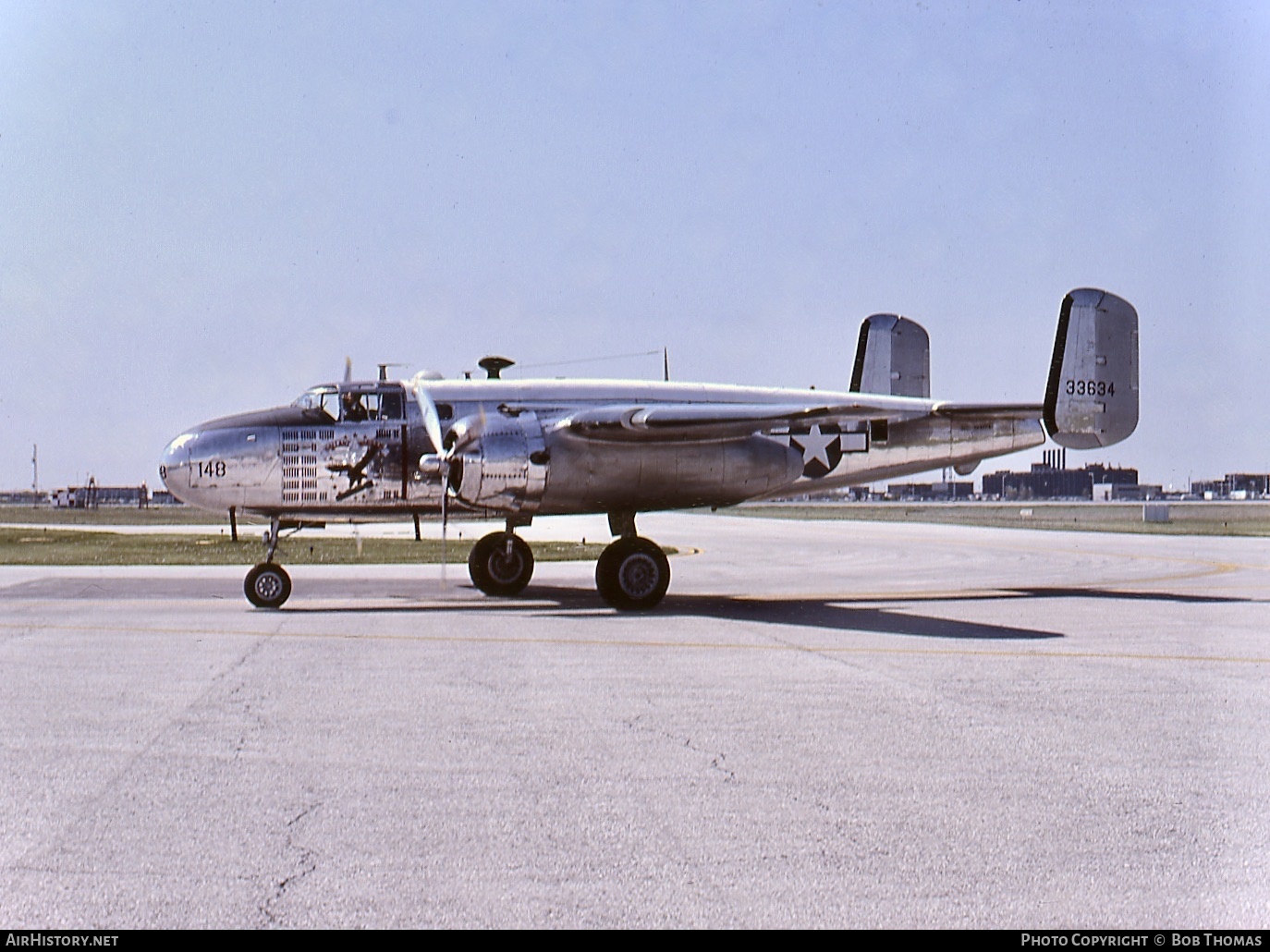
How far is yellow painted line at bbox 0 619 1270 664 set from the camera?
12133 millimetres

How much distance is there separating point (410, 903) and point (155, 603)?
51.2ft

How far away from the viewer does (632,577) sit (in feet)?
58.4

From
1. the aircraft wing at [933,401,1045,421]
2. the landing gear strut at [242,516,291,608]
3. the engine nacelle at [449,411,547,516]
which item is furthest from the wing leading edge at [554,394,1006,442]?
the landing gear strut at [242,516,291,608]

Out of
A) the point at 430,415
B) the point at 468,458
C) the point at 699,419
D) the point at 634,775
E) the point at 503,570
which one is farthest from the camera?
the point at 503,570

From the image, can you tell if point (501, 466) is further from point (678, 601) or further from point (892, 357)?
point (892, 357)

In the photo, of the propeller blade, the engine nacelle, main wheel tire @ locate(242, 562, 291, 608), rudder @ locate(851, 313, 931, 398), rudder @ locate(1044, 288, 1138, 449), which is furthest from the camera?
rudder @ locate(851, 313, 931, 398)

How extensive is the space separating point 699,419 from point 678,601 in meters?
4.03

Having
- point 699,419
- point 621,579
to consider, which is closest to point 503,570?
point 621,579

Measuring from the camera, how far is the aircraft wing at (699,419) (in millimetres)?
16156

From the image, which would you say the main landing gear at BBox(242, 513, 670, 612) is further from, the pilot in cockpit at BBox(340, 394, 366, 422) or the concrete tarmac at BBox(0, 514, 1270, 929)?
the pilot in cockpit at BBox(340, 394, 366, 422)

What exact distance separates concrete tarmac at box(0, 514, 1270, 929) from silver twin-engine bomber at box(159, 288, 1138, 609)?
9.89ft

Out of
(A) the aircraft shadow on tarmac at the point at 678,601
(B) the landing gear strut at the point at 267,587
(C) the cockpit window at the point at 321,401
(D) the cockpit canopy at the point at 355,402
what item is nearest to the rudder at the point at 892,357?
(A) the aircraft shadow on tarmac at the point at 678,601
